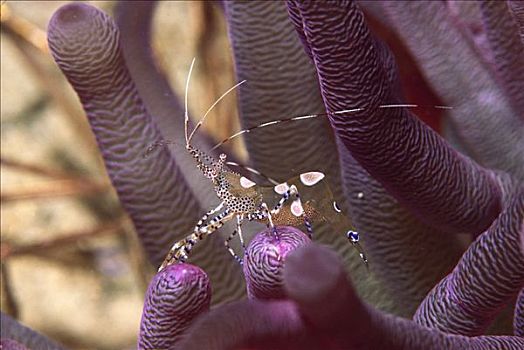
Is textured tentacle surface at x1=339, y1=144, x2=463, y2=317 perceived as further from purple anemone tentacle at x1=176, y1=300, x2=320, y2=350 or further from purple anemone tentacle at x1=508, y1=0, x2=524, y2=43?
purple anemone tentacle at x1=176, y1=300, x2=320, y2=350

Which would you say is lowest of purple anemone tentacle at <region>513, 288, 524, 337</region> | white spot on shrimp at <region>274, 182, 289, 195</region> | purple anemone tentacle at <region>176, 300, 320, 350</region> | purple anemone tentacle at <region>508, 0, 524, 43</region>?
purple anemone tentacle at <region>513, 288, 524, 337</region>

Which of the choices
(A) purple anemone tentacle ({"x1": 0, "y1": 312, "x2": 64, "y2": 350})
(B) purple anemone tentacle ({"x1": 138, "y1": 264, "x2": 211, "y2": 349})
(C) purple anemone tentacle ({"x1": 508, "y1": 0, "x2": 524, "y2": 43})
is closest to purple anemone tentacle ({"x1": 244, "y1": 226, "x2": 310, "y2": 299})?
(B) purple anemone tentacle ({"x1": 138, "y1": 264, "x2": 211, "y2": 349})

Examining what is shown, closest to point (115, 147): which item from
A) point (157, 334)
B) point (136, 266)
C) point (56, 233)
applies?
point (157, 334)

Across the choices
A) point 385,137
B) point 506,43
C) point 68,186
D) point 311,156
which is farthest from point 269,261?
point 68,186

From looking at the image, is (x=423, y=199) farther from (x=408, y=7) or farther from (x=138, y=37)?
(x=138, y=37)

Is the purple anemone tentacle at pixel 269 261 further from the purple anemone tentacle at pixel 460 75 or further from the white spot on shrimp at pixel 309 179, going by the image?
the purple anemone tentacle at pixel 460 75

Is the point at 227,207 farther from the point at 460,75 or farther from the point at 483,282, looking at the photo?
the point at 460,75

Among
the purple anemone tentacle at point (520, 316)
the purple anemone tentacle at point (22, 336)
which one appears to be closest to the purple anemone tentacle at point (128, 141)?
the purple anemone tentacle at point (22, 336)
